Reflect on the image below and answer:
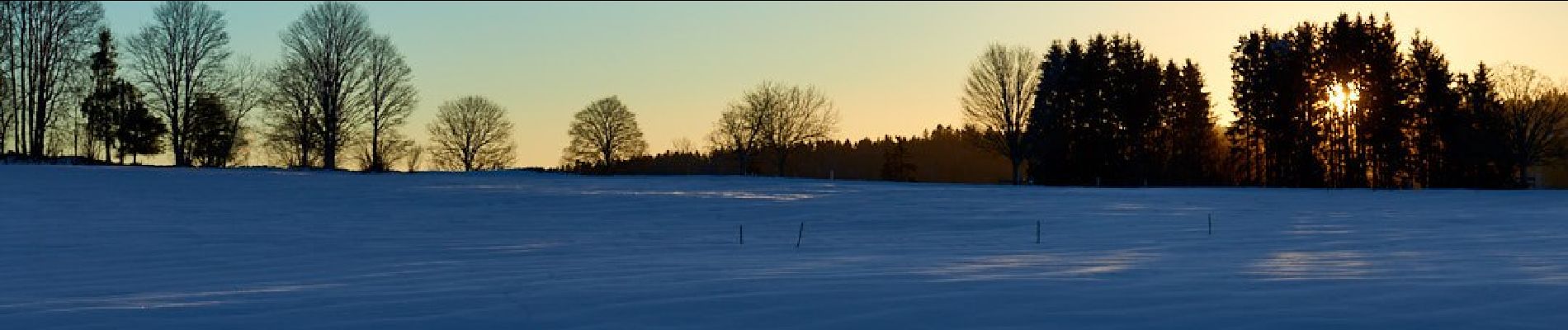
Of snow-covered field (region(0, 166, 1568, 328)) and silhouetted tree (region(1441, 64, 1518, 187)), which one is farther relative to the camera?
silhouetted tree (region(1441, 64, 1518, 187))

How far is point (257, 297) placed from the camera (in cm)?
1288

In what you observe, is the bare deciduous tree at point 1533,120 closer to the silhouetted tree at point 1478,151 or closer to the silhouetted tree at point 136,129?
the silhouetted tree at point 1478,151

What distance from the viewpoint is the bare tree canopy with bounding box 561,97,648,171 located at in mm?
103062

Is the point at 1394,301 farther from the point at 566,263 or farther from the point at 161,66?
the point at 161,66

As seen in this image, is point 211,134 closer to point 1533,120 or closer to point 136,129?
point 136,129

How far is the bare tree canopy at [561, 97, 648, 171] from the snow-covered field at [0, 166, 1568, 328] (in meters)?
56.9

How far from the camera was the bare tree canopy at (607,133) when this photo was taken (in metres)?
103

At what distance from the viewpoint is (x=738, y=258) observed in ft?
63.0

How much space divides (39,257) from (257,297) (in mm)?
9888

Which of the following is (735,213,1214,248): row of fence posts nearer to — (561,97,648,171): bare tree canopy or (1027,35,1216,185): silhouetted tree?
(1027,35,1216,185): silhouetted tree

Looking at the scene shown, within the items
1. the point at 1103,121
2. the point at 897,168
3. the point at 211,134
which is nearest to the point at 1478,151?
the point at 1103,121

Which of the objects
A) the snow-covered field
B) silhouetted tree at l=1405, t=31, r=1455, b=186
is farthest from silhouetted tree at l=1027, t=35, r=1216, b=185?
the snow-covered field

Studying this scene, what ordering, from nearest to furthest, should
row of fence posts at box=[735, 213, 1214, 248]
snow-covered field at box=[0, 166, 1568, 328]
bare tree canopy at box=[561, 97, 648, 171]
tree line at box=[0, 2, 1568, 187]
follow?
snow-covered field at box=[0, 166, 1568, 328] < row of fence posts at box=[735, 213, 1214, 248] < tree line at box=[0, 2, 1568, 187] < bare tree canopy at box=[561, 97, 648, 171]

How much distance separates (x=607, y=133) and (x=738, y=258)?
85448 mm
